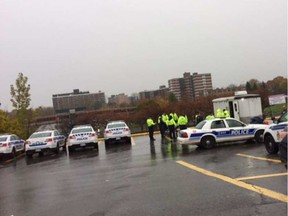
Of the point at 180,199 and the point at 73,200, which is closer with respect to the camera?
the point at 180,199

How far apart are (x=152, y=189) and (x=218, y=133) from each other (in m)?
8.86

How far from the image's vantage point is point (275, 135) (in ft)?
42.0

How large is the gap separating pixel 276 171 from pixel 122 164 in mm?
6204

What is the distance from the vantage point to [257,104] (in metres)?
27.0

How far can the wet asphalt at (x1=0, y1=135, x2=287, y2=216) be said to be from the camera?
7.14 meters

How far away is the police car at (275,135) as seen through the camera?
1262 cm

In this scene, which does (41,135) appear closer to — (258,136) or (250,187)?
(258,136)

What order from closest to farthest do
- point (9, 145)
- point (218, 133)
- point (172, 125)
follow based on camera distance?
point (218, 133) → point (9, 145) → point (172, 125)

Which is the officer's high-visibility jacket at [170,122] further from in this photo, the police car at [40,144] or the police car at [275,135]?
the police car at [275,135]

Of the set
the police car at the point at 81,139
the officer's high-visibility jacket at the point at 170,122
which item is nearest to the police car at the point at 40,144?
the police car at the point at 81,139

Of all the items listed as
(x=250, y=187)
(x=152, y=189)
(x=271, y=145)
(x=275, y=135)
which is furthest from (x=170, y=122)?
(x=250, y=187)

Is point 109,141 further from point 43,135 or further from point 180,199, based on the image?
point 180,199

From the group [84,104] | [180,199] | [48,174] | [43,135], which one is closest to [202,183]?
[180,199]

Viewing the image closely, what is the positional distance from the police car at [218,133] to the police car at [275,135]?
13.0 feet
